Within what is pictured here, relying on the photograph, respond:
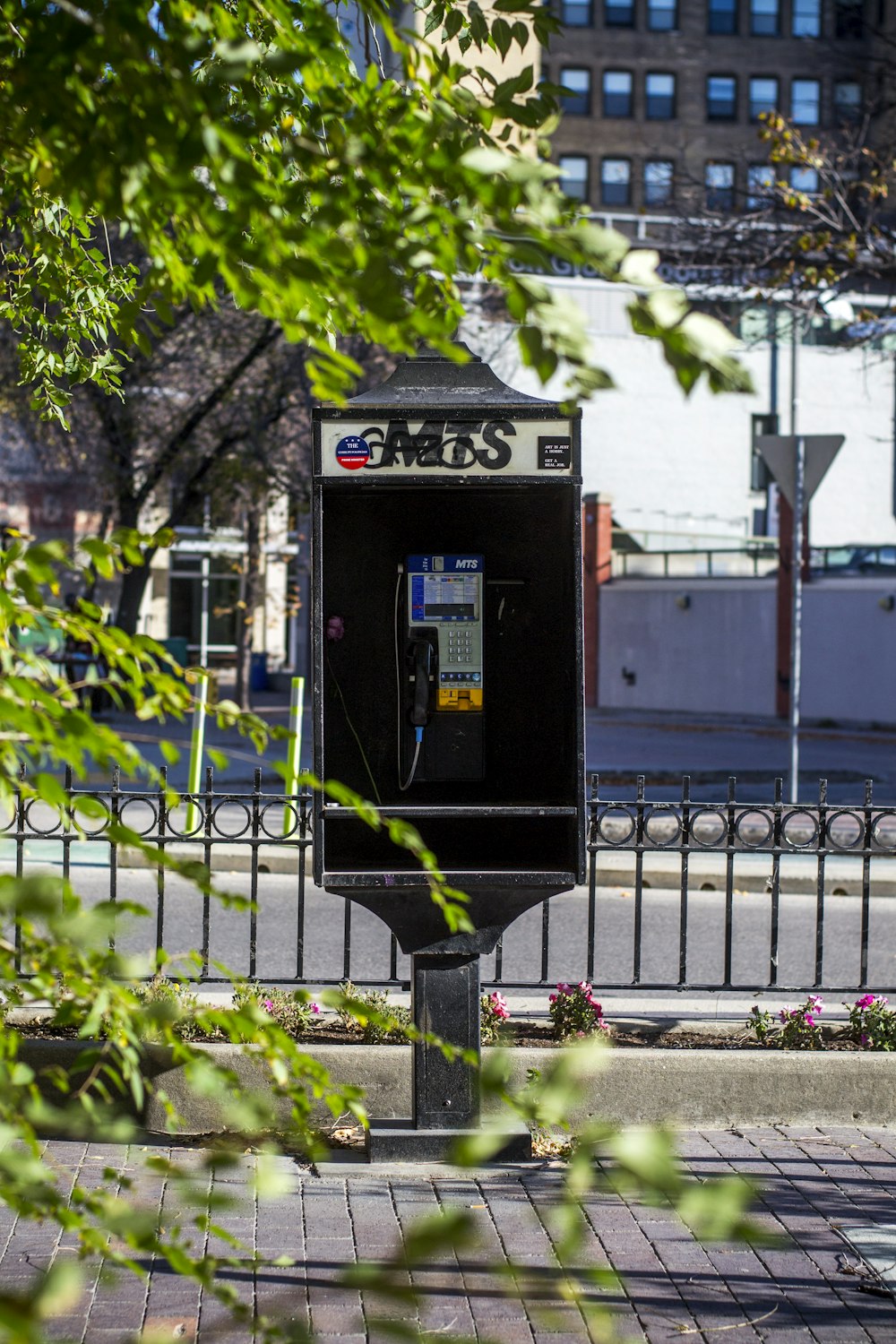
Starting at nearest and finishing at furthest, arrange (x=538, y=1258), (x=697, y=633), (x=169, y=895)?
(x=538, y=1258)
(x=169, y=895)
(x=697, y=633)

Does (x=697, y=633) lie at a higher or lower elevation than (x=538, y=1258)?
higher

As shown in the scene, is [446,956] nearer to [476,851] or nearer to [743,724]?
[476,851]

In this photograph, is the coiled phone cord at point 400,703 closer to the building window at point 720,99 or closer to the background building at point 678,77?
the background building at point 678,77

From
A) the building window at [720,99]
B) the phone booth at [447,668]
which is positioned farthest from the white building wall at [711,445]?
the phone booth at [447,668]

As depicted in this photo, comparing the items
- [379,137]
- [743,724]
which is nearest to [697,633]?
[743,724]

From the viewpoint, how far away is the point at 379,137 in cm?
199

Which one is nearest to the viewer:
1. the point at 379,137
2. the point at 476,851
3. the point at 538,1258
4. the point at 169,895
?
the point at 379,137

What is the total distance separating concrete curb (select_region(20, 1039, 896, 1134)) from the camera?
523 centimetres

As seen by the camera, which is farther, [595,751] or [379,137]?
[595,751]

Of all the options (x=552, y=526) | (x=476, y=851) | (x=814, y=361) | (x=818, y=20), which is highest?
(x=818, y=20)

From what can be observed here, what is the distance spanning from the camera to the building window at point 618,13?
4950cm

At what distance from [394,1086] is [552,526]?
2032 mm

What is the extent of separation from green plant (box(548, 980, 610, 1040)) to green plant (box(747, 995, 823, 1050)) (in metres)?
0.56

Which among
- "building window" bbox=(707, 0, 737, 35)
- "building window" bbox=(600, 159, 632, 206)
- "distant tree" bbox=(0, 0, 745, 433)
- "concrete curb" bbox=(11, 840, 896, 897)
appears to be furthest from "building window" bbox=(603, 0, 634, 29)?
"distant tree" bbox=(0, 0, 745, 433)
